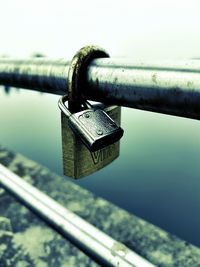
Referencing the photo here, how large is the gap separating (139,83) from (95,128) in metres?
0.16

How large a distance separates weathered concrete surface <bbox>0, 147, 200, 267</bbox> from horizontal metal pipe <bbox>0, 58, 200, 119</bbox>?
3.67 ft

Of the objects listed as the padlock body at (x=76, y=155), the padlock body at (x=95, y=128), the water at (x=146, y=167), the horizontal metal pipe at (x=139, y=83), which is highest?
the horizontal metal pipe at (x=139, y=83)

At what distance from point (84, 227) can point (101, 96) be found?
2.10 ft

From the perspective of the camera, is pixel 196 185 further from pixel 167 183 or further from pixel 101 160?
pixel 101 160

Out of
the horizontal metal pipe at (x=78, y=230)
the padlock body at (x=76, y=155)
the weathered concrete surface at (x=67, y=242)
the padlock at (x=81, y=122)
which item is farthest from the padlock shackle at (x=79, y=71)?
the weathered concrete surface at (x=67, y=242)

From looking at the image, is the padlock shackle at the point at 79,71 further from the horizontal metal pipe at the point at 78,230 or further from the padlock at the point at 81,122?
the horizontal metal pipe at the point at 78,230

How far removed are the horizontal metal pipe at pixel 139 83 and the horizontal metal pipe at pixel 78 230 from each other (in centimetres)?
52

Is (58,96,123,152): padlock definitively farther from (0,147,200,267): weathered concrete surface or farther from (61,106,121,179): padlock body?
(0,147,200,267): weathered concrete surface

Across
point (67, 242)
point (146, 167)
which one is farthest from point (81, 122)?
point (146, 167)

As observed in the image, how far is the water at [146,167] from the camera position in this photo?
24.9ft

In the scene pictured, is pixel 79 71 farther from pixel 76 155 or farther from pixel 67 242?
pixel 67 242

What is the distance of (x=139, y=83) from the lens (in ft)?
1.74

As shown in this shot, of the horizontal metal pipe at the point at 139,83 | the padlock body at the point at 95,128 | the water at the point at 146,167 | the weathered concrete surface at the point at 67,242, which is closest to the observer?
the horizontal metal pipe at the point at 139,83

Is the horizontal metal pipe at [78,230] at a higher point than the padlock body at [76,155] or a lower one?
lower
